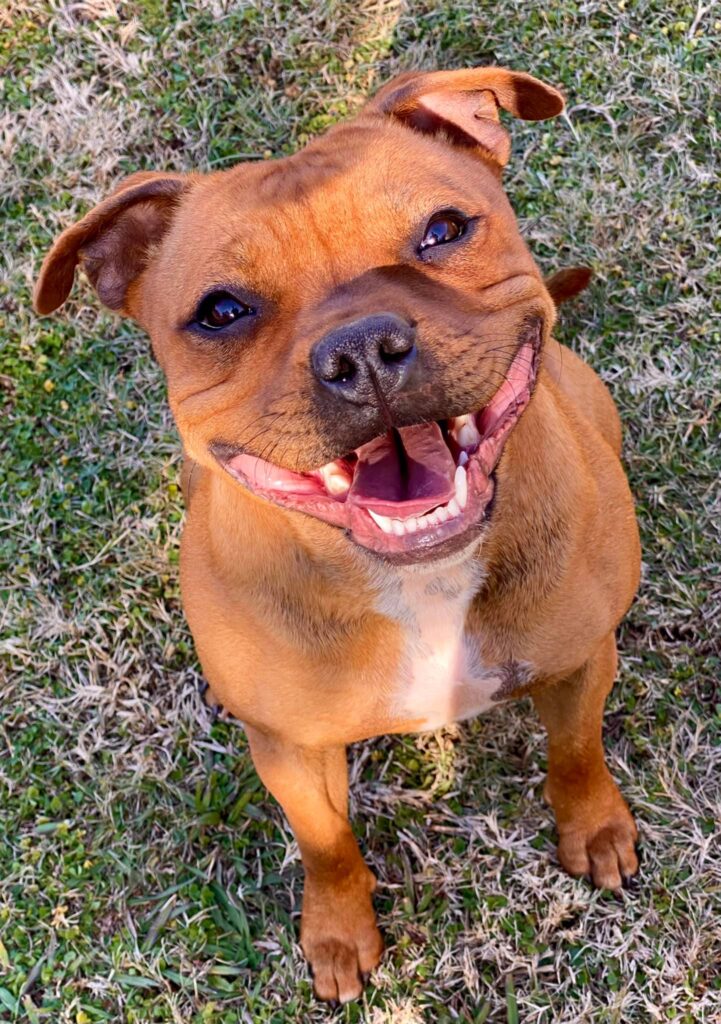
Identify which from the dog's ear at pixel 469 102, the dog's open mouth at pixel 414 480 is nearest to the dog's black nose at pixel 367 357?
the dog's open mouth at pixel 414 480

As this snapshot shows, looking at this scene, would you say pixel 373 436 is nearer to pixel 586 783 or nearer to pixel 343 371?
pixel 343 371

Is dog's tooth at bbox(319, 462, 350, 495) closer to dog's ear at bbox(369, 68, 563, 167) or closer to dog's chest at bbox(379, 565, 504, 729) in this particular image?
dog's chest at bbox(379, 565, 504, 729)

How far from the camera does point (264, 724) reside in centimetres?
312

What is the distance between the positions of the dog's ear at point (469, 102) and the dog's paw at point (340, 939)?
2.46 m

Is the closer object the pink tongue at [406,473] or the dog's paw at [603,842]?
the pink tongue at [406,473]

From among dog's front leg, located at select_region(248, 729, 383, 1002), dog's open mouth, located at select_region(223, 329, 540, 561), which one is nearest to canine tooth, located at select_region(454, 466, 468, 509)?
dog's open mouth, located at select_region(223, 329, 540, 561)

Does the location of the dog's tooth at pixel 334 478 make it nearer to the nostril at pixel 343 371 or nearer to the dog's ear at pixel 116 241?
the nostril at pixel 343 371

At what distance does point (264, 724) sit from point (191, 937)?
4.46ft

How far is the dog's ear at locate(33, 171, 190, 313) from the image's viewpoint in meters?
2.80

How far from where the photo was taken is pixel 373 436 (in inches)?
90.7

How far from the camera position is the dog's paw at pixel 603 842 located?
12.6 feet

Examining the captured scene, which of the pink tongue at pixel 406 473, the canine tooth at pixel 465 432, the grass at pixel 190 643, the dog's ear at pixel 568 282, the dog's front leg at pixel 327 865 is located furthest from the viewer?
the dog's ear at pixel 568 282

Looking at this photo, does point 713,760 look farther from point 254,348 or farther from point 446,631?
point 254,348

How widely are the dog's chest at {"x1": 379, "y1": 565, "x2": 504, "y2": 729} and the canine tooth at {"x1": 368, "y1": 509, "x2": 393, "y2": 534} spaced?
0.28 meters
